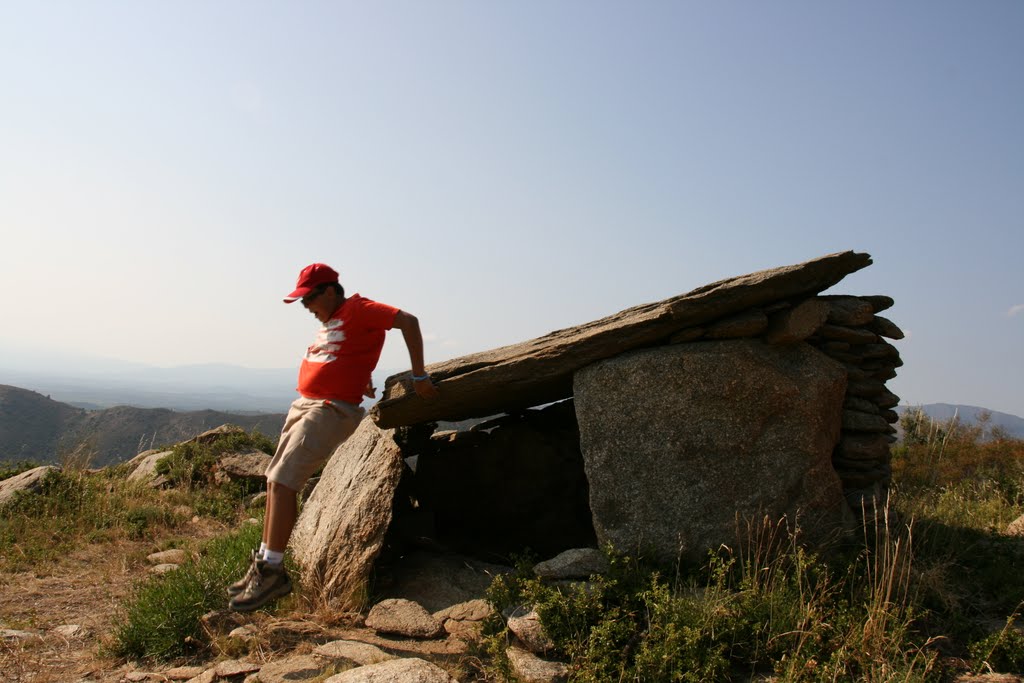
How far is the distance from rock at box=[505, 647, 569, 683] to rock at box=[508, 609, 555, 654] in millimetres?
65

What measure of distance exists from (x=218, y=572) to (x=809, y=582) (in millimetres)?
4913

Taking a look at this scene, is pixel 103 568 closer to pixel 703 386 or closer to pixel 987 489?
pixel 703 386

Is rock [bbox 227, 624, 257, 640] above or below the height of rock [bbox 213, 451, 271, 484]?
below

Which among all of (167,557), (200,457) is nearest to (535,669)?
(167,557)

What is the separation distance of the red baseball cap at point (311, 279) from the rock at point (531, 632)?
3.02 metres

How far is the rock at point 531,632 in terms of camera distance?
15.7 feet

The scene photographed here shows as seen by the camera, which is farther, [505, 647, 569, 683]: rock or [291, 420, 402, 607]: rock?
[291, 420, 402, 607]: rock

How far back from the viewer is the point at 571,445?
348 inches

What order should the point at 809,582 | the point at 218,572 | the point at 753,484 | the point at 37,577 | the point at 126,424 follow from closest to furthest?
the point at 809,582
the point at 753,484
the point at 218,572
the point at 37,577
the point at 126,424

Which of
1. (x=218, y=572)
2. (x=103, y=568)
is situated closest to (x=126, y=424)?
(x=103, y=568)

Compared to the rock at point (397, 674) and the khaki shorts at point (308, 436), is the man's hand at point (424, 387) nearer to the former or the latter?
the khaki shorts at point (308, 436)

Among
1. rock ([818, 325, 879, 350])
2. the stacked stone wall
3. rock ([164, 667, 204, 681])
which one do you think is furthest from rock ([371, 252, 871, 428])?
rock ([164, 667, 204, 681])

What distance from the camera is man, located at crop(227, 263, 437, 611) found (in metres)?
5.44

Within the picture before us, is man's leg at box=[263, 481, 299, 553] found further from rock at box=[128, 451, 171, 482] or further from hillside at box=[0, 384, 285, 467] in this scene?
hillside at box=[0, 384, 285, 467]
